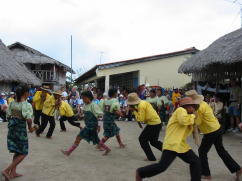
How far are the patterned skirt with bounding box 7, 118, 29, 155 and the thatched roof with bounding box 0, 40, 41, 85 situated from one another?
13.2 meters

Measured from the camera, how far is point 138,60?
773 inches

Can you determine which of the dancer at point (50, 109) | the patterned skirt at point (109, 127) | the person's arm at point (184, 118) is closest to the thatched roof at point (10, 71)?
the dancer at point (50, 109)

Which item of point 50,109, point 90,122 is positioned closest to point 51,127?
point 50,109

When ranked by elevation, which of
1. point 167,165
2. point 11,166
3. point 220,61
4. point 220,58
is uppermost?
point 220,58

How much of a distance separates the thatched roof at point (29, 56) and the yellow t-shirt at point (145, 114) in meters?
24.3

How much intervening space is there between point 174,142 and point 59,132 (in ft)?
24.2

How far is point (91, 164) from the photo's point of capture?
21.2ft

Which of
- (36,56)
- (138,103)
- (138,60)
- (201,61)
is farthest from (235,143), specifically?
(36,56)

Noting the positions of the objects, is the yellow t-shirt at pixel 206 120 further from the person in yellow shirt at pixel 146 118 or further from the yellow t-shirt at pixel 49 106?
the yellow t-shirt at pixel 49 106

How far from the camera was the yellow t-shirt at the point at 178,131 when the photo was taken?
4.31m

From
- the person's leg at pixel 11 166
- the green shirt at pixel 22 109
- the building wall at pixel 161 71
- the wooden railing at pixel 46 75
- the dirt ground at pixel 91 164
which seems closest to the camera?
the person's leg at pixel 11 166

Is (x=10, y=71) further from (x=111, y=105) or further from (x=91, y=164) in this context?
(x=91, y=164)

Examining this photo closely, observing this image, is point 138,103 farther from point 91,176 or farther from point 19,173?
point 19,173

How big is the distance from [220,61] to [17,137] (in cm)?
→ 737
